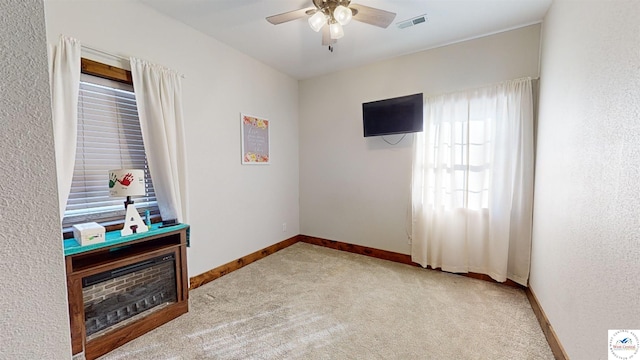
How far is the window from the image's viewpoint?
6.51 feet

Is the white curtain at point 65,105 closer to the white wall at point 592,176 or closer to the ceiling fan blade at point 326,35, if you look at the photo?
the ceiling fan blade at point 326,35

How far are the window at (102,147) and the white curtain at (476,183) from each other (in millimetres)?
2943

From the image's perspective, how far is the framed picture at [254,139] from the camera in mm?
3234

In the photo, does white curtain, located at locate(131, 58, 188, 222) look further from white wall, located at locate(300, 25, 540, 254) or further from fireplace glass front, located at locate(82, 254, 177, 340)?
white wall, located at locate(300, 25, 540, 254)

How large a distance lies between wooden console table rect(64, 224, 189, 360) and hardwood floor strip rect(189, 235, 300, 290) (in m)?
0.50

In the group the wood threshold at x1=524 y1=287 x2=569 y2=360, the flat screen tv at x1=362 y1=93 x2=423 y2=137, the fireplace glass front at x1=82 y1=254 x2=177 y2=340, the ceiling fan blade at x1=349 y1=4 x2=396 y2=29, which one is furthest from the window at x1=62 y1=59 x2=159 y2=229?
the wood threshold at x1=524 y1=287 x2=569 y2=360

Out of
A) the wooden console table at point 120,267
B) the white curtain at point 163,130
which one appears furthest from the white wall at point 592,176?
the white curtain at point 163,130

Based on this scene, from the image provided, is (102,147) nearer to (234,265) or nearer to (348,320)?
(234,265)

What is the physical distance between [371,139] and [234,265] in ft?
7.83

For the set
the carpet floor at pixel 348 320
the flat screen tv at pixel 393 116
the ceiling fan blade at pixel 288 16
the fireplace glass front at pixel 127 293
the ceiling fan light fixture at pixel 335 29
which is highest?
the ceiling fan blade at pixel 288 16

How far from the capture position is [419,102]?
2.96 meters

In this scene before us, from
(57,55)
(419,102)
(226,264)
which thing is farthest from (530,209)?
(57,55)

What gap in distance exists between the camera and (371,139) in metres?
3.46

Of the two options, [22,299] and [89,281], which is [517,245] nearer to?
[22,299]
